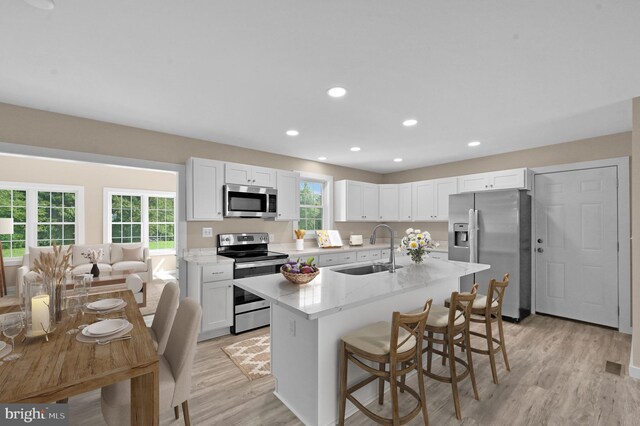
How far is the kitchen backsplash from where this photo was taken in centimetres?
390

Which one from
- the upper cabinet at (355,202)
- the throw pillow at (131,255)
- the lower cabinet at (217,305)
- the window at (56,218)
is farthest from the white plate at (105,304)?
the window at (56,218)

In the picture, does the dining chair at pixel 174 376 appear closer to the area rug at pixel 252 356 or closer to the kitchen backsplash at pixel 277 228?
the area rug at pixel 252 356

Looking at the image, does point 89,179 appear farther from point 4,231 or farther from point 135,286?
point 135,286

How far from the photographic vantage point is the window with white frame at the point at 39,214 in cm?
568

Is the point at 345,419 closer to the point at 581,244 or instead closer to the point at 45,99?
the point at 45,99

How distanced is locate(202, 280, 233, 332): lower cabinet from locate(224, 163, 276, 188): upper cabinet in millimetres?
1333

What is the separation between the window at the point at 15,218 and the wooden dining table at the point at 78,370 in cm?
601

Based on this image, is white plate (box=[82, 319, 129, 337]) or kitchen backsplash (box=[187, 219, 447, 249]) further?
kitchen backsplash (box=[187, 219, 447, 249])

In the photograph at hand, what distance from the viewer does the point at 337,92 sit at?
251cm

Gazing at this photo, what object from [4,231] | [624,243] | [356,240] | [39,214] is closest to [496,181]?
[624,243]

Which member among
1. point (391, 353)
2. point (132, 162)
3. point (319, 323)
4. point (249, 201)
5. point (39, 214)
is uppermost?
point (132, 162)

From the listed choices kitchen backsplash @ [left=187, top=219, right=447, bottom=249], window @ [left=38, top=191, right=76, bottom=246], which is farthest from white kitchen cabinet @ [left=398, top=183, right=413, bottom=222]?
window @ [left=38, top=191, right=76, bottom=246]

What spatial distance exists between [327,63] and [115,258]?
6.25m

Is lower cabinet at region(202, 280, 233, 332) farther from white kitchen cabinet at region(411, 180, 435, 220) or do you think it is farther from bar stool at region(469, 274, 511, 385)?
white kitchen cabinet at region(411, 180, 435, 220)
